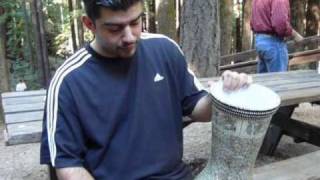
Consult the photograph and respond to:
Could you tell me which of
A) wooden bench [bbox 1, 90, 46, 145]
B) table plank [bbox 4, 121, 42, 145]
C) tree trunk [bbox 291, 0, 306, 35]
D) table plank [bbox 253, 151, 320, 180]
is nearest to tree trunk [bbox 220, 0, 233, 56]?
tree trunk [bbox 291, 0, 306, 35]

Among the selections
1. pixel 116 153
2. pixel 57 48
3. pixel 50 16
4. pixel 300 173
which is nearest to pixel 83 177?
pixel 116 153

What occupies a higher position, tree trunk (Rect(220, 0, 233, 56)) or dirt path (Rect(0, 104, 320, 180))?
tree trunk (Rect(220, 0, 233, 56))

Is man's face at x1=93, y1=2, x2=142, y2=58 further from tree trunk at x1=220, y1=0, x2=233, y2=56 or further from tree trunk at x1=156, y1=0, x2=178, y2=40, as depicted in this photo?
tree trunk at x1=220, y1=0, x2=233, y2=56

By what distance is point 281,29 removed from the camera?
5410 millimetres

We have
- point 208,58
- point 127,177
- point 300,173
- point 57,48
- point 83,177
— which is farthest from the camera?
point 57,48

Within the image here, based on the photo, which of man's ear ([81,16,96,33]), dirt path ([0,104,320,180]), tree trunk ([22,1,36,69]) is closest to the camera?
man's ear ([81,16,96,33])

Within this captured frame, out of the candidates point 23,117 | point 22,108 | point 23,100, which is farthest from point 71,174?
point 23,100

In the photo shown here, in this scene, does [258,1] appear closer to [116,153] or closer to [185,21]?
[185,21]

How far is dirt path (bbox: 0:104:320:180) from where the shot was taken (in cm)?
434

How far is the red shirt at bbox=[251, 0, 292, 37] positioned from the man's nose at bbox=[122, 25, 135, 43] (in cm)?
399

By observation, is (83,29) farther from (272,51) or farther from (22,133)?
(22,133)

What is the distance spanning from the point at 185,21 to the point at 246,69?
101 inches

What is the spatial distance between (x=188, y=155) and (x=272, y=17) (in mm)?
1962

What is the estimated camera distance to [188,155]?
4633 millimetres
